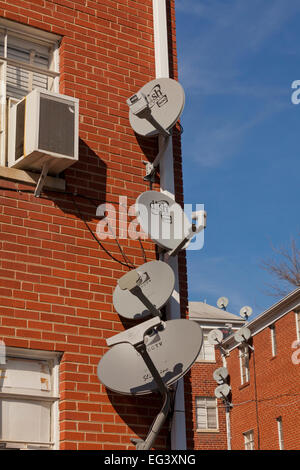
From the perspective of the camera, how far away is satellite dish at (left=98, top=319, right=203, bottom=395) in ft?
23.6

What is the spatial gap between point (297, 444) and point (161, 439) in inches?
800

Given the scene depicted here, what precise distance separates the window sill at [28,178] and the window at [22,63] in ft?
1.33

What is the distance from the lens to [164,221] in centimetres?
810

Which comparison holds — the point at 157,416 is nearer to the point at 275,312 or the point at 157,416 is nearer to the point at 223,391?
the point at 275,312

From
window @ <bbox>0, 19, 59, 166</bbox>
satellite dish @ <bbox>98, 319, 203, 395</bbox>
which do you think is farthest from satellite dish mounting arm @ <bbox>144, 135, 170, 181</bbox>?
satellite dish @ <bbox>98, 319, 203, 395</bbox>

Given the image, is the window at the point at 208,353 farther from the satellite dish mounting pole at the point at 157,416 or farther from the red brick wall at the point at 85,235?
the satellite dish mounting pole at the point at 157,416

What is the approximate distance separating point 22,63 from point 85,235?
212 centimetres

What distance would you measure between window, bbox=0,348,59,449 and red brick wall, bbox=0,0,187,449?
0.14m

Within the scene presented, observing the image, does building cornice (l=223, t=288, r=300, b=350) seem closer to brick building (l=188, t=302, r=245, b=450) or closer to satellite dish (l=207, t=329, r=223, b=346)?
satellite dish (l=207, t=329, r=223, b=346)

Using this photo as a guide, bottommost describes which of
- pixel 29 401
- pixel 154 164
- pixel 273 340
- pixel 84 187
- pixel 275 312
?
pixel 29 401

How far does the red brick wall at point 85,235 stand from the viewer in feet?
24.2

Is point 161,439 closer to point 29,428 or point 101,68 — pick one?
point 29,428

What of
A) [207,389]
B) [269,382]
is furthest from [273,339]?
[207,389]
